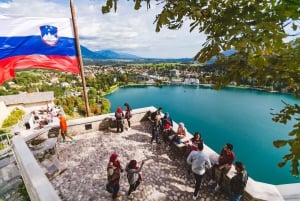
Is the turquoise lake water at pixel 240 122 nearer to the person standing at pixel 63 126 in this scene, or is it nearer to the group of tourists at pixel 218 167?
the group of tourists at pixel 218 167

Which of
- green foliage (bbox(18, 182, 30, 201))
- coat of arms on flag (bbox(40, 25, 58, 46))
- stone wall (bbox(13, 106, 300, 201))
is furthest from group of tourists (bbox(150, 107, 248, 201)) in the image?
coat of arms on flag (bbox(40, 25, 58, 46))

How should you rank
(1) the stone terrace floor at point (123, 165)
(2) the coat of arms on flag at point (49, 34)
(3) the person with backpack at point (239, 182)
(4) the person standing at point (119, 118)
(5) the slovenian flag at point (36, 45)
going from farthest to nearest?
1. (4) the person standing at point (119, 118)
2. (2) the coat of arms on flag at point (49, 34)
3. (5) the slovenian flag at point (36, 45)
4. (1) the stone terrace floor at point (123, 165)
5. (3) the person with backpack at point (239, 182)

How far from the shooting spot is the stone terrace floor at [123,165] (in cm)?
485

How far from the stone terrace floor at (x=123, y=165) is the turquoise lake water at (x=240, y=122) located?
11282 millimetres

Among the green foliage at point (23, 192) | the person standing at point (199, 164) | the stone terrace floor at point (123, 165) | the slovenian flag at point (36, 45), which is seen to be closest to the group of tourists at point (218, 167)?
the person standing at point (199, 164)

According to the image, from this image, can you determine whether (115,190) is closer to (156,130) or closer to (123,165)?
(123,165)

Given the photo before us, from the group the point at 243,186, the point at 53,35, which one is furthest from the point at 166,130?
the point at 53,35

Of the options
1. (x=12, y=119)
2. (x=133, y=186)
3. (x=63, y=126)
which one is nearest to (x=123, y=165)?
(x=133, y=186)

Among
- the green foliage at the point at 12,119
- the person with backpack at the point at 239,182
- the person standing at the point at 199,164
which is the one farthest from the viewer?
the green foliage at the point at 12,119

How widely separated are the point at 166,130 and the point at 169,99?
198ft

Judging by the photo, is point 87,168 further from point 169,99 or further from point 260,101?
point 260,101

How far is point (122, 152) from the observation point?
6.79 m

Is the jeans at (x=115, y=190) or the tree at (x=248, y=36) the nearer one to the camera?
the tree at (x=248, y=36)

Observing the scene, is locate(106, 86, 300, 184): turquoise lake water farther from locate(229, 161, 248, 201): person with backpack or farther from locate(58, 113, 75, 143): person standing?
locate(58, 113, 75, 143): person standing
